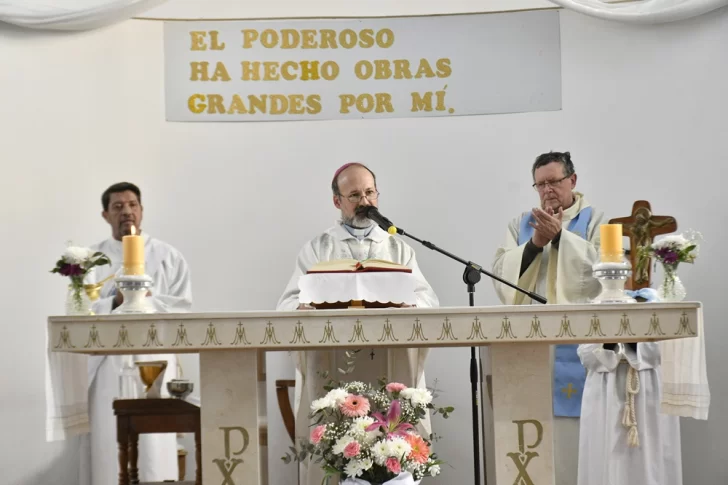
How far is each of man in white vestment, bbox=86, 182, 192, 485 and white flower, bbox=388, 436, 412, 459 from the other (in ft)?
9.27

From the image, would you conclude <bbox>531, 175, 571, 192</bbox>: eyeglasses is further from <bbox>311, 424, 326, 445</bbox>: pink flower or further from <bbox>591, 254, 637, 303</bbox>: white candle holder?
<bbox>311, 424, 326, 445</bbox>: pink flower

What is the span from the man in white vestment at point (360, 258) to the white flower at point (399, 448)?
1.26 meters

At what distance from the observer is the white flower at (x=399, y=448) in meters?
4.01

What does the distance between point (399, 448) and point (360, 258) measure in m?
2.22

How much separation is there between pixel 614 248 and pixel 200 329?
1.75 metres

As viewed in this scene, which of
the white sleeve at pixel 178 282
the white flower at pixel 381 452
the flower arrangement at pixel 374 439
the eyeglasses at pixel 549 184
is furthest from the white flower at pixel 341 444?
the white sleeve at pixel 178 282

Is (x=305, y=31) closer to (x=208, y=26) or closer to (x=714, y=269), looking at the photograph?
(x=208, y=26)

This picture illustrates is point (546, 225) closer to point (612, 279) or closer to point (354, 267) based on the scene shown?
point (612, 279)

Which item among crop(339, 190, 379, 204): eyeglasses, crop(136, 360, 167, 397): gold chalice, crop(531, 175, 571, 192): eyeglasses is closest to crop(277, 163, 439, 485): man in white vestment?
crop(339, 190, 379, 204): eyeglasses

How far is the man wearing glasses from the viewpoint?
19.0 ft

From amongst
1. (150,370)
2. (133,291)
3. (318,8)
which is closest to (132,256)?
(133,291)

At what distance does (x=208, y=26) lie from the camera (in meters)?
7.54

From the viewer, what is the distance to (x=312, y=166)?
758 centimetres

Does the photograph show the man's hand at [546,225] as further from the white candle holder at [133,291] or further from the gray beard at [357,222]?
the white candle holder at [133,291]
